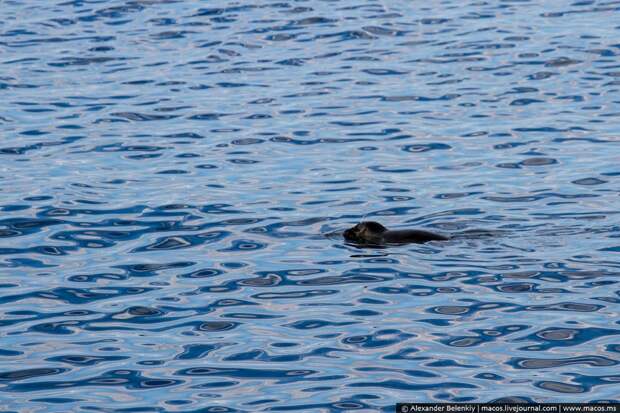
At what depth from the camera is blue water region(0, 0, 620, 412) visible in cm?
1235

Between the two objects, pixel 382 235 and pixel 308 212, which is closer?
pixel 382 235

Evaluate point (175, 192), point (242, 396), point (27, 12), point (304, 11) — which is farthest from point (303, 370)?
point (27, 12)

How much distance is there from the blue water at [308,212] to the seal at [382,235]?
0.14 metres

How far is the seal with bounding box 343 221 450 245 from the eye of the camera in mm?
15953

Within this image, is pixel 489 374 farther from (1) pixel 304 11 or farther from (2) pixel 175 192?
(1) pixel 304 11

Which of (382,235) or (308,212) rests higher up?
(382,235)

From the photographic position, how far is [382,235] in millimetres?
16078

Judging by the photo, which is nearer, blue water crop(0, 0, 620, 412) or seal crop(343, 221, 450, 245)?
blue water crop(0, 0, 620, 412)

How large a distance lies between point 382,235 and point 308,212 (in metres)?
1.92

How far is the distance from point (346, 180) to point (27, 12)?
1783cm

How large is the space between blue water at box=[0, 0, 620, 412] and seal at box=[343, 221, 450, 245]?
0.14 metres

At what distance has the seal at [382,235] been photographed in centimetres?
1595

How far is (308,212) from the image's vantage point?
17.8 metres

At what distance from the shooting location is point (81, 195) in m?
18.8
